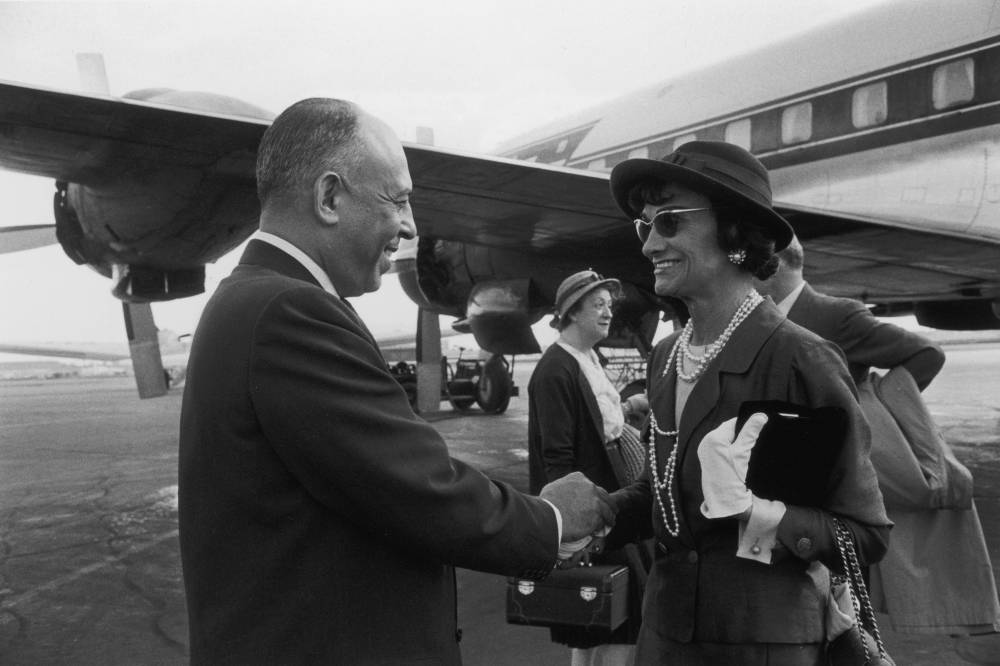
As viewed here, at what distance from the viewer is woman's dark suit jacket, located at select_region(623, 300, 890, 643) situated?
5.76 feet

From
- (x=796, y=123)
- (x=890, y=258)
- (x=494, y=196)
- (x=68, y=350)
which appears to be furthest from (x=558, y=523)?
(x=68, y=350)

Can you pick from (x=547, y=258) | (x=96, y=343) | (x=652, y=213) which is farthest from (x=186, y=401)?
(x=96, y=343)

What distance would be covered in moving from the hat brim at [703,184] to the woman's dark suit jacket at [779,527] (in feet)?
Result: 0.61

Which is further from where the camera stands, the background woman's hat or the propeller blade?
the propeller blade

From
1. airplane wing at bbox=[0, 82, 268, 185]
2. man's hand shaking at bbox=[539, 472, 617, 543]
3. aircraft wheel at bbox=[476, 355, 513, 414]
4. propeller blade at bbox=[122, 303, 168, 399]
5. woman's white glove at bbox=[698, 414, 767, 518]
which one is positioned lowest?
aircraft wheel at bbox=[476, 355, 513, 414]

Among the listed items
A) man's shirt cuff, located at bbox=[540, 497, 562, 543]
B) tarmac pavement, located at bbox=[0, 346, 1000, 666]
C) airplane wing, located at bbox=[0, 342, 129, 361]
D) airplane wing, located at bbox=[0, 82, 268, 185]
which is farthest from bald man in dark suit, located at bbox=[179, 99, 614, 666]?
airplane wing, located at bbox=[0, 342, 129, 361]

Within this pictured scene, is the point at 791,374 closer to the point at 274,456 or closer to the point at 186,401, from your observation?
the point at 274,456

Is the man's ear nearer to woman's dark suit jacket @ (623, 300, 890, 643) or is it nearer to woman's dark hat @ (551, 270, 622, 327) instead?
woman's dark suit jacket @ (623, 300, 890, 643)

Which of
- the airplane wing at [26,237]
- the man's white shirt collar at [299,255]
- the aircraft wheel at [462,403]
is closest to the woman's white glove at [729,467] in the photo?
the man's white shirt collar at [299,255]

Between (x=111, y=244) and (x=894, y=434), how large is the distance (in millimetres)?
6412

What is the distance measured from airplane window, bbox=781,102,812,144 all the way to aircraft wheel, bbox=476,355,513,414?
8643 mm

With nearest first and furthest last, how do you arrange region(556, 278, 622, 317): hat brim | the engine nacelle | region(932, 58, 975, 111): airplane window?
region(556, 278, 622, 317): hat brim, region(932, 58, 975, 111): airplane window, the engine nacelle

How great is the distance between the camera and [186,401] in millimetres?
1535

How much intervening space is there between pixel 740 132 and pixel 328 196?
7927 mm
